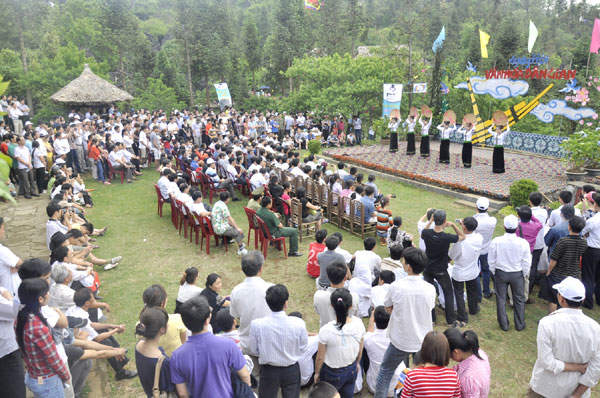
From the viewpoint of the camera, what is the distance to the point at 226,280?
24.0ft

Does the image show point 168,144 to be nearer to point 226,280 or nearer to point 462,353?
point 226,280

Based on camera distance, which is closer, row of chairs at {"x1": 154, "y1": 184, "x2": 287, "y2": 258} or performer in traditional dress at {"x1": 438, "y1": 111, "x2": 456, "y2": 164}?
row of chairs at {"x1": 154, "y1": 184, "x2": 287, "y2": 258}

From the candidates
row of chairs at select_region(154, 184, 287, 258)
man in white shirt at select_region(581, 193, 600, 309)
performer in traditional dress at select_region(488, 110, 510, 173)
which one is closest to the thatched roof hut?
row of chairs at select_region(154, 184, 287, 258)

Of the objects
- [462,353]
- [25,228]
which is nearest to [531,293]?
[462,353]

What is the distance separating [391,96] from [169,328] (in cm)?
1772

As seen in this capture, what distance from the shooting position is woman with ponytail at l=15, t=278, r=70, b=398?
10.9ft

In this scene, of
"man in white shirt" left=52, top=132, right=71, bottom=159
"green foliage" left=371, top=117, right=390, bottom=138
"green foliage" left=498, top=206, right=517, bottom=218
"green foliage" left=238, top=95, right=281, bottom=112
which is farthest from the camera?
"green foliage" left=238, top=95, right=281, bottom=112

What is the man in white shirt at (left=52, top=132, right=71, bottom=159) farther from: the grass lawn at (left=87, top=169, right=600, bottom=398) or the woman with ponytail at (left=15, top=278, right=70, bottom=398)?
the woman with ponytail at (left=15, top=278, right=70, bottom=398)

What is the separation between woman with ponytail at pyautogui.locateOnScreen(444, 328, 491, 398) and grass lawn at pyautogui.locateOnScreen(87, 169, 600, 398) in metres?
1.78

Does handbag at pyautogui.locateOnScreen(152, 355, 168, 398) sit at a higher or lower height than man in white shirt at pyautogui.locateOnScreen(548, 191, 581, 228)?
lower

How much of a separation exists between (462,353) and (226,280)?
4.89 m

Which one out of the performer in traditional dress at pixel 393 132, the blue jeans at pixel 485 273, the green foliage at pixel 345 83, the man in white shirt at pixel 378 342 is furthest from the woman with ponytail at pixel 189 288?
the green foliage at pixel 345 83

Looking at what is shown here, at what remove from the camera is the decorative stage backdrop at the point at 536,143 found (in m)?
15.5

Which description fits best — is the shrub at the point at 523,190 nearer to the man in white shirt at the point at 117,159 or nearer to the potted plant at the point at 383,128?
the potted plant at the point at 383,128
